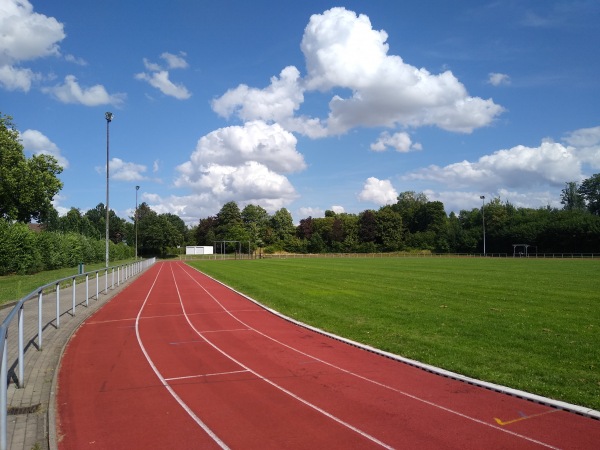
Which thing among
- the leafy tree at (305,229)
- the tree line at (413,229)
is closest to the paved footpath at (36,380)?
the tree line at (413,229)

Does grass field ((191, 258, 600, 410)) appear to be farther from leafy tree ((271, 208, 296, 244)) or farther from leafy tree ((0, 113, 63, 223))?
leafy tree ((271, 208, 296, 244))

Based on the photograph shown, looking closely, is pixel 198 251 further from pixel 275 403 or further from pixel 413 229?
pixel 275 403

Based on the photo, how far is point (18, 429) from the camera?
5.55 meters

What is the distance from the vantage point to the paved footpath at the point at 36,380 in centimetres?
537

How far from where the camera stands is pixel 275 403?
647 cm

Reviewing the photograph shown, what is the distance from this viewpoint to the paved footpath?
537 cm

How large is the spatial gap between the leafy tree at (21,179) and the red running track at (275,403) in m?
30.8

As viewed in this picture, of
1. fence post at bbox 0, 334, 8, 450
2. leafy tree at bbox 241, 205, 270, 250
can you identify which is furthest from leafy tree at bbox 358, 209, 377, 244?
fence post at bbox 0, 334, 8, 450

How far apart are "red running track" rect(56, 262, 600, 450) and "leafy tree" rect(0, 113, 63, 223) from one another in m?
30.8

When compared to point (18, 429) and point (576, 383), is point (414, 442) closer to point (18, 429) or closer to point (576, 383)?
point (576, 383)

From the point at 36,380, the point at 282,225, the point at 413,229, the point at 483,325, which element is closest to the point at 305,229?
the point at 282,225

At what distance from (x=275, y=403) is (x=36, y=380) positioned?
421 cm

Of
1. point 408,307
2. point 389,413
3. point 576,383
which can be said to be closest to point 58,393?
point 389,413

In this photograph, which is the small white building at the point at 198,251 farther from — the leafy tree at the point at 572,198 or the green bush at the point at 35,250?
the leafy tree at the point at 572,198
